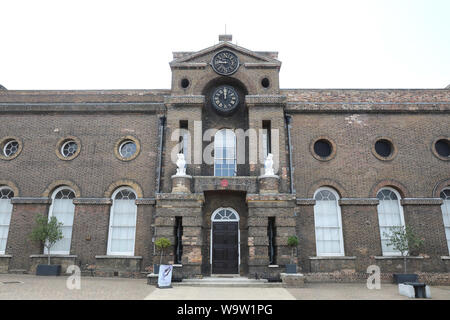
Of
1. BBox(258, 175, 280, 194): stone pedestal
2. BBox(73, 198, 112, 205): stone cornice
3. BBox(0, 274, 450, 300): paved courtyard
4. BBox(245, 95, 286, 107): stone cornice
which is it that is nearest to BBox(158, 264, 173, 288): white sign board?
BBox(0, 274, 450, 300): paved courtyard

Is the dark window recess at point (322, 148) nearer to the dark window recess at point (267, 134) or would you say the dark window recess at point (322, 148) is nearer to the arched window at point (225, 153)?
the dark window recess at point (267, 134)

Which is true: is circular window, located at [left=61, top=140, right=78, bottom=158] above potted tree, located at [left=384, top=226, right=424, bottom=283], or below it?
above

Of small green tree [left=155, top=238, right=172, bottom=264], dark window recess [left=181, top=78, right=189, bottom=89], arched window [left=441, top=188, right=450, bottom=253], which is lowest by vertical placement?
small green tree [left=155, top=238, right=172, bottom=264]

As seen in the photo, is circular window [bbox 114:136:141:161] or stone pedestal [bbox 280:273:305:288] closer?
stone pedestal [bbox 280:273:305:288]

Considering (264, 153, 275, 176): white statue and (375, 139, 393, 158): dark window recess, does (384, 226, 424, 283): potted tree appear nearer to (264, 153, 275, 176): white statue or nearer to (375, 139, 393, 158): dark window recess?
(375, 139, 393, 158): dark window recess

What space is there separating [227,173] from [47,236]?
9.16 meters

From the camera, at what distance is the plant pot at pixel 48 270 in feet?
46.6

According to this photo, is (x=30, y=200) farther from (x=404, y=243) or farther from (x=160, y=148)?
(x=404, y=243)

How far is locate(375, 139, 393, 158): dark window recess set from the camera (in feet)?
53.0

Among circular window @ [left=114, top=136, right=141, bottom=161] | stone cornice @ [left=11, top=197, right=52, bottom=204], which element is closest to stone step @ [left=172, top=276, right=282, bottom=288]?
circular window @ [left=114, top=136, right=141, bottom=161]

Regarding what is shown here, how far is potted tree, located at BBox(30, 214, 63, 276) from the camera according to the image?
46.7 feet

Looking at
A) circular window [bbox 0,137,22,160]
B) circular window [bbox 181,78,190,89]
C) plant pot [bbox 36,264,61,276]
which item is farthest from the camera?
circular window [bbox 0,137,22,160]

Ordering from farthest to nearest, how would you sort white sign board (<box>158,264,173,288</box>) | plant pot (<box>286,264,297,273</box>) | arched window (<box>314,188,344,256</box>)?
arched window (<box>314,188,344,256</box>), plant pot (<box>286,264,297,273</box>), white sign board (<box>158,264,173,288</box>)

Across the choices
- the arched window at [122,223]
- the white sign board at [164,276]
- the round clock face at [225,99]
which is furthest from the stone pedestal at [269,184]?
the arched window at [122,223]
